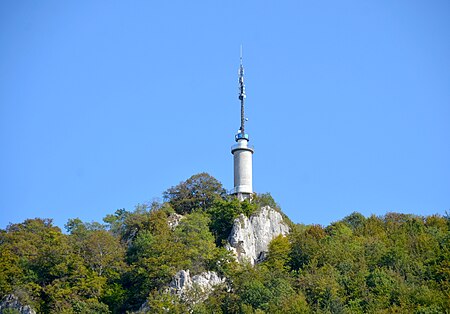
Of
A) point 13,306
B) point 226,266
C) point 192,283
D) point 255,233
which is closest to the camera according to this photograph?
point 13,306

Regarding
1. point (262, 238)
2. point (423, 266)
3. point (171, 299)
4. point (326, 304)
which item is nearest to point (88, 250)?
point (171, 299)

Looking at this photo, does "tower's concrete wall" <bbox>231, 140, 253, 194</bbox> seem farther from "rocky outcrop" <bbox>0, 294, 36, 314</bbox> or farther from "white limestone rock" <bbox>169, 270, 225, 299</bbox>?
"rocky outcrop" <bbox>0, 294, 36, 314</bbox>

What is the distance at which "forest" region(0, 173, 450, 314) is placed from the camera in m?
51.7

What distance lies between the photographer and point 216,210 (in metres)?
62.9

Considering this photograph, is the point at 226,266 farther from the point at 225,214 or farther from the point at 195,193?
the point at 195,193

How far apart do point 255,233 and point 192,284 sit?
30.8ft

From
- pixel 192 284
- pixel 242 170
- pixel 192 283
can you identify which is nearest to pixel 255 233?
pixel 242 170

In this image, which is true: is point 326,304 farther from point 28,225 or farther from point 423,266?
point 28,225

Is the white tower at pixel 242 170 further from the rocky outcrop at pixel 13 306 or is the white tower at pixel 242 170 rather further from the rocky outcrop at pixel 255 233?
the rocky outcrop at pixel 13 306

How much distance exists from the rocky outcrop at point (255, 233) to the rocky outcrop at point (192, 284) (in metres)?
3.94

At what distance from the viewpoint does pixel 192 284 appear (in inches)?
2126

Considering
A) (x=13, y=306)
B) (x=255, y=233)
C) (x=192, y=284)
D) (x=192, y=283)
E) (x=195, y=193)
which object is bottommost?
(x=13, y=306)

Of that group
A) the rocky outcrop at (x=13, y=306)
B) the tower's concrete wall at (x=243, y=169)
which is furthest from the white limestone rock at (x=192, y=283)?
the tower's concrete wall at (x=243, y=169)

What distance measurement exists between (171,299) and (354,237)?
1556 centimetres
